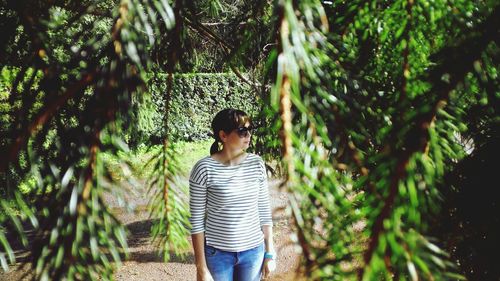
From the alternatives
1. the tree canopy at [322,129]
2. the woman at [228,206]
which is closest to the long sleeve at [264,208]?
the woman at [228,206]

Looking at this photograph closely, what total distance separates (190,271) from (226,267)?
11.4 feet

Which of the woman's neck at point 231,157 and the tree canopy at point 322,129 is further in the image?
the woman's neck at point 231,157

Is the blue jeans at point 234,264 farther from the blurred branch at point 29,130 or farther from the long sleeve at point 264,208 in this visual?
the blurred branch at point 29,130

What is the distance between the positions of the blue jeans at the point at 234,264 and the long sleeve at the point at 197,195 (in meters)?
0.21

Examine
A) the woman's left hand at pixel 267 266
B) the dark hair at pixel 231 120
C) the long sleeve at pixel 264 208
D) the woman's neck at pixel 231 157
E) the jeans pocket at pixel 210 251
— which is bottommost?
the woman's left hand at pixel 267 266

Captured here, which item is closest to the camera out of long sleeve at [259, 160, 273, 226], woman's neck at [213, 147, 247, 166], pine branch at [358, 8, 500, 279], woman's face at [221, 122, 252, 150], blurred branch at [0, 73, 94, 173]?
pine branch at [358, 8, 500, 279]

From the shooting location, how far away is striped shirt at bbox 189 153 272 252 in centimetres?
231

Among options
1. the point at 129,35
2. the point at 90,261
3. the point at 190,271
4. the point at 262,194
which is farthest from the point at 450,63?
the point at 190,271

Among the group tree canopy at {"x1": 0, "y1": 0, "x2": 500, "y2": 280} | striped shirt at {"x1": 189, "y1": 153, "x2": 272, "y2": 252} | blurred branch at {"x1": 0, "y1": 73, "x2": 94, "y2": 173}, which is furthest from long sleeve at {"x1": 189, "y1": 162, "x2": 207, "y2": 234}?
blurred branch at {"x1": 0, "y1": 73, "x2": 94, "y2": 173}

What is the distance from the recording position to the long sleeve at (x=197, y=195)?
2.30 meters

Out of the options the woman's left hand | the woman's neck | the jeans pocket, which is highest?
the woman's neck

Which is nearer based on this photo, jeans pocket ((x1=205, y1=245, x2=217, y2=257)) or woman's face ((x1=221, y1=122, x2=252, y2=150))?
woman's face ((x1=221, y1=122, x2=252, y2=150))

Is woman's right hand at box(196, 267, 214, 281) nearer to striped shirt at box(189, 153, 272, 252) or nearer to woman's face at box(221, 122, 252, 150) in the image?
striped shirt at box(189, 153, 272, 252)

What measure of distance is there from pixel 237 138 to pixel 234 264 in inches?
30.9
